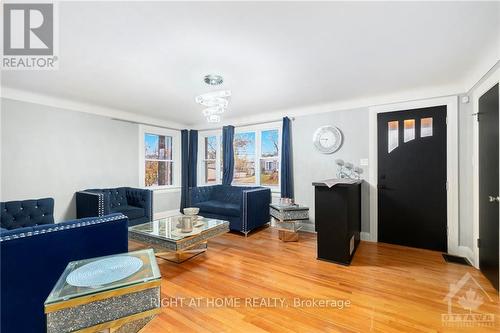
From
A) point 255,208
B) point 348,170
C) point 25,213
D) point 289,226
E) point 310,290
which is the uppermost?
point 348,170

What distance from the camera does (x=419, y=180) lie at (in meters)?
3.33

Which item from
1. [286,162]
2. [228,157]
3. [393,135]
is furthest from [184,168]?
[393,135]

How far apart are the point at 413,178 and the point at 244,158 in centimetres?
321

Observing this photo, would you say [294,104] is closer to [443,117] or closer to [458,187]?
[443,117]

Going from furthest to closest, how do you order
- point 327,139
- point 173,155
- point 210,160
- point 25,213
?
point 210,160 → point 173,155 → point 327,139 → point 25,213

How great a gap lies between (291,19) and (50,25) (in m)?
1.98

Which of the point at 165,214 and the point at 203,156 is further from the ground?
the point at 203,156

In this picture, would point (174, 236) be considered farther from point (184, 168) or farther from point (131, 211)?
point (184, 168)

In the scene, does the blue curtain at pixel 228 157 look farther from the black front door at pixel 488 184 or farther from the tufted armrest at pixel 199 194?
the black front door at pixel 488 184

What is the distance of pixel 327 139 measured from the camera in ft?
13.4

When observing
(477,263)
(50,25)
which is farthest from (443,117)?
(50,25)

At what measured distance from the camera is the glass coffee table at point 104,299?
0.86 meters

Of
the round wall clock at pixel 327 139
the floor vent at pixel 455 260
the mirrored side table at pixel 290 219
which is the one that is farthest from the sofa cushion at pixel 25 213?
the floor vent at pixel 455 260

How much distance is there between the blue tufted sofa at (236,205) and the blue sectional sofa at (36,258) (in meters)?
2.45
